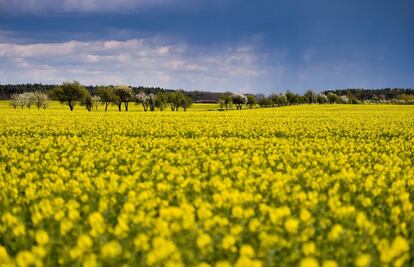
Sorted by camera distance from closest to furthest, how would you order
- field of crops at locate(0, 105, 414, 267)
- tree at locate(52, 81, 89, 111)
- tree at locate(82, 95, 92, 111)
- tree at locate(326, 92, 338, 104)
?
field of crops at locate(0, 105, 414, 267) → tree at locate(52, 81, 89, 111) → tree at locate(82, 95, 92, 111) → tree at locate(326, 92, 338, 104)

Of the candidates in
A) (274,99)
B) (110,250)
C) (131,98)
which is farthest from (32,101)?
(110,250)

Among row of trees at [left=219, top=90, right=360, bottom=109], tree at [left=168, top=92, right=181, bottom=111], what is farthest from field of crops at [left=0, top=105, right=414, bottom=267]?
row of trees at [left=219, top=90, right=360, bottom=109]

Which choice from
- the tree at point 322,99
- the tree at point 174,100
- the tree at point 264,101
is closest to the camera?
the tree at point 174,100

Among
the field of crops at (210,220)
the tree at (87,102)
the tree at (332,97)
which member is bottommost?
the field of crops at (210,220)

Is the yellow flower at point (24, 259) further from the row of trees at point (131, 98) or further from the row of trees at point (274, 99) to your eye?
the row of trees at point (274, 99)

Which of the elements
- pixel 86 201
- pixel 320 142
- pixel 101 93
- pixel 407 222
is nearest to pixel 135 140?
pixel 320 142

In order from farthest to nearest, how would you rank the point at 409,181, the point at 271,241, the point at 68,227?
the point at 409,181
the point at 68,227
the point at 271,241

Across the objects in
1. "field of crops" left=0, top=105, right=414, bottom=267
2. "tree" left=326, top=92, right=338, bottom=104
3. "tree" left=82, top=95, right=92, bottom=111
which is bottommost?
"field of crops" left=0, top=105, right=414, bottom=267

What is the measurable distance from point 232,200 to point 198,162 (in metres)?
4.97

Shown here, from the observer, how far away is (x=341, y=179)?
991 cm

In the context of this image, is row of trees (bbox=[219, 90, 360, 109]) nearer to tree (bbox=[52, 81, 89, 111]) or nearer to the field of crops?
tree (bbox=[52, 81, 89, 111])

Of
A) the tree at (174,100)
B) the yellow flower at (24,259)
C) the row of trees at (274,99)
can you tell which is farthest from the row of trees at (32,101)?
the yellow flower at (24,259)

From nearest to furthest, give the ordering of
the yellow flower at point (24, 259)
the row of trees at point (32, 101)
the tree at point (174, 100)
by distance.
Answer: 1. the yellow flower at point (24, 259)
2. the tree at point (174, 100)
3. the row of trees at point (32, 101)

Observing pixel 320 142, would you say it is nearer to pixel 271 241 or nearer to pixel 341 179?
pixel 341 179
